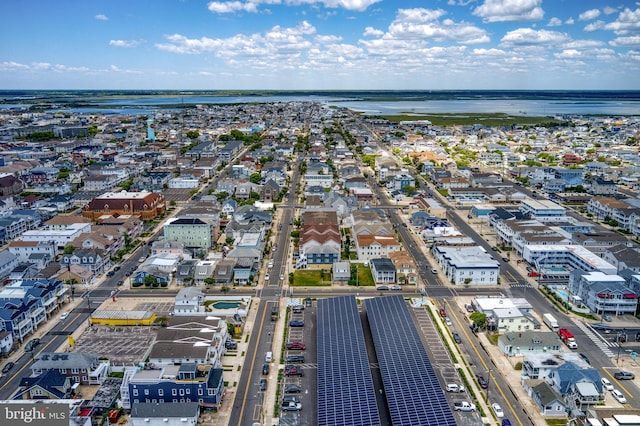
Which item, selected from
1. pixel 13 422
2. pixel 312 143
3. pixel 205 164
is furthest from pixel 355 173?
pixel 13 422

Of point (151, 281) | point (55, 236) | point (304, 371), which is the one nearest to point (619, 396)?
point (304, 371)

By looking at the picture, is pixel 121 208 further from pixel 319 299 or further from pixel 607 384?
pixel 607 384

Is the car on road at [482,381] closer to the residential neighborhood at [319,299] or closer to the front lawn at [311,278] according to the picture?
the residential neighborhood at [319,299]

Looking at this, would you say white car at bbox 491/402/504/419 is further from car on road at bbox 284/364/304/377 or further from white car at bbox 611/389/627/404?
car on road at bbox 284/364/304/377

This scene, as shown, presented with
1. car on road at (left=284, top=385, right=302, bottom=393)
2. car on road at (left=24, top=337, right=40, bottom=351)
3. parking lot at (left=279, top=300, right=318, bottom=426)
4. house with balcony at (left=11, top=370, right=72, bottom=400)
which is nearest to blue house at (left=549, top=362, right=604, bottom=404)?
parking lot at (left=279, top=300, right=318, bottom=426)

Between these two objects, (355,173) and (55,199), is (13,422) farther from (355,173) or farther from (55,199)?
(355,173)

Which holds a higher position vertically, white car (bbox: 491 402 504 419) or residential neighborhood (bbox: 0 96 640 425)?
residential neighborhood (bbox: 0 96 640 425)
